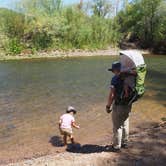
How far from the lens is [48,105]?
13.0 metres

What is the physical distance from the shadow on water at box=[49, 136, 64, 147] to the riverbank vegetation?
2672cm

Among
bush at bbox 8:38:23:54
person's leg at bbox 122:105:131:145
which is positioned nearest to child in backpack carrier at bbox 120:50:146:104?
person's leg at bbox 122:105:131:145

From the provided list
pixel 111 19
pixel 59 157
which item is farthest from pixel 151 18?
pixel 59 157

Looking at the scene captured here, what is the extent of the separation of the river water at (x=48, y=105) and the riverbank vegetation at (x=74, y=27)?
16.4 metres

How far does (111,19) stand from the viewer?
153 ft

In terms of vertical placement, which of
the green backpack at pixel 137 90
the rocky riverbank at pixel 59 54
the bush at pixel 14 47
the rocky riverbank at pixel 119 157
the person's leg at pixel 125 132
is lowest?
the rocky riverbank at pixel 59 54

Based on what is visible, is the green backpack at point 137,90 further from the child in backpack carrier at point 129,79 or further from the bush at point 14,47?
the bush at point 14,47

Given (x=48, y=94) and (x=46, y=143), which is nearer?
(x=46, y=143)

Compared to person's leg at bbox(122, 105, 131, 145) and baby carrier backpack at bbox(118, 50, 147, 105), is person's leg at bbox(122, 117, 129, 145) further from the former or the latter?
baby carrier backpack at bbox(118, 50, 147, 105)

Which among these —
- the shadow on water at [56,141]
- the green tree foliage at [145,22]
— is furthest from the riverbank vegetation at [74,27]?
the shadow on water at [56,141]

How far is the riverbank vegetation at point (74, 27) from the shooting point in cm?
3775

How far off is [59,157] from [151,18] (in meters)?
40.5

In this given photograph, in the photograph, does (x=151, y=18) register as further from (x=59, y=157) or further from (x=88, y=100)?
(x=59, y=157)

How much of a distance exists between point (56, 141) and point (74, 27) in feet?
105
